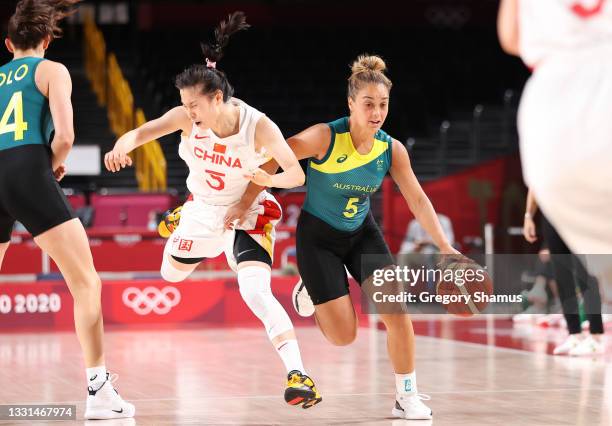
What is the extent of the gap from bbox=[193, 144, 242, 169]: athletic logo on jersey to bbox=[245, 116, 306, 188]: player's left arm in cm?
14

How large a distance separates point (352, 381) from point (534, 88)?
179 inches

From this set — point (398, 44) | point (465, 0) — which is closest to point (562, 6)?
point (398, 44)

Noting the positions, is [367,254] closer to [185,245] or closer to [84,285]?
[185,245]

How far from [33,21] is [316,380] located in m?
3.09

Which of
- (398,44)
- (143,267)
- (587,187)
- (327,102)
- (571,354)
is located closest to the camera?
(587,187)

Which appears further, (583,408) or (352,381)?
(352,381)

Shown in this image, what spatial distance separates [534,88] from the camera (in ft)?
8.39

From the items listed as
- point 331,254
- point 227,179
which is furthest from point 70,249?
point 331,254

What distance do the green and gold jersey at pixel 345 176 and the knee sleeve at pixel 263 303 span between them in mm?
521

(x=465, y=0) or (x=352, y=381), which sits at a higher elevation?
(x=465, y=0)

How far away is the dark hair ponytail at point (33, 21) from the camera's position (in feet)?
16.5

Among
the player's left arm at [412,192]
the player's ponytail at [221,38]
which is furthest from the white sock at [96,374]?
the player's left arm at [412,192]

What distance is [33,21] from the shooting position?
504cm

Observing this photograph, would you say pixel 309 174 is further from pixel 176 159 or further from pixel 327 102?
pixel 327 102
